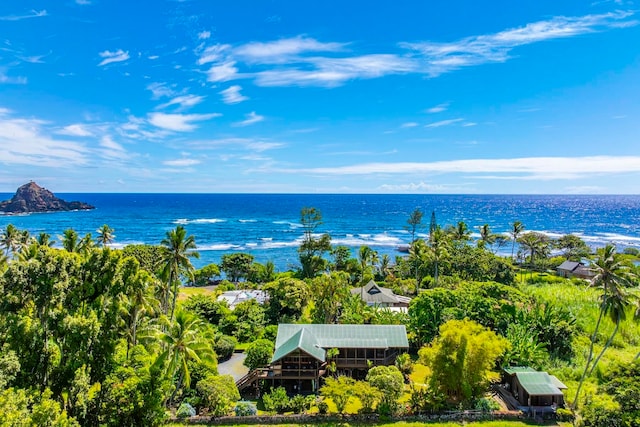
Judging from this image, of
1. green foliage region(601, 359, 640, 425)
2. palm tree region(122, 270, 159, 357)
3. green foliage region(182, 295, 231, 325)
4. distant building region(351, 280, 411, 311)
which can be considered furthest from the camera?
distant building region(351, 280, 411, 311)

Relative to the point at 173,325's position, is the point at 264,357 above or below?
below

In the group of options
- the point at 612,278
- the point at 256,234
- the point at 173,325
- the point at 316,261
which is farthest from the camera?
the point at 256,234

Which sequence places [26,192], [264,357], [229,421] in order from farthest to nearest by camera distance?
[26,192], [264,357], [229,421]

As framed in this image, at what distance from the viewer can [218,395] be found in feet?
92.8

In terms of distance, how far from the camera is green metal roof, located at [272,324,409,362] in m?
33.4

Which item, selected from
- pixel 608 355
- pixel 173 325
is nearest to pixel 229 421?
pixel 173 325

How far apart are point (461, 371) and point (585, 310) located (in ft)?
79.8

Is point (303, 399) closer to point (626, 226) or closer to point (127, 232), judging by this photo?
point (127, 232)

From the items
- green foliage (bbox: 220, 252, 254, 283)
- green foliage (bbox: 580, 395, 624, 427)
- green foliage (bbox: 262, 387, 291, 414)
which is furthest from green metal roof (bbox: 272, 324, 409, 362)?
green foliage (bbox: 220, 252, 254, 283)

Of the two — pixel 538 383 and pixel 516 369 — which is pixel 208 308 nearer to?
pixel 516 369

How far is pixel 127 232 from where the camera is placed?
135125 millimetres

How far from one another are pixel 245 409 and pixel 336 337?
10.2m

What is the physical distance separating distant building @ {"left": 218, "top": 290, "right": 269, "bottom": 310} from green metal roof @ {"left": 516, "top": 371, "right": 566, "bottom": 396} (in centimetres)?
3118

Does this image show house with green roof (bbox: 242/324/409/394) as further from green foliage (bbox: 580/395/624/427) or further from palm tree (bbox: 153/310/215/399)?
green foliage (bbox: 580/395/624/427)
